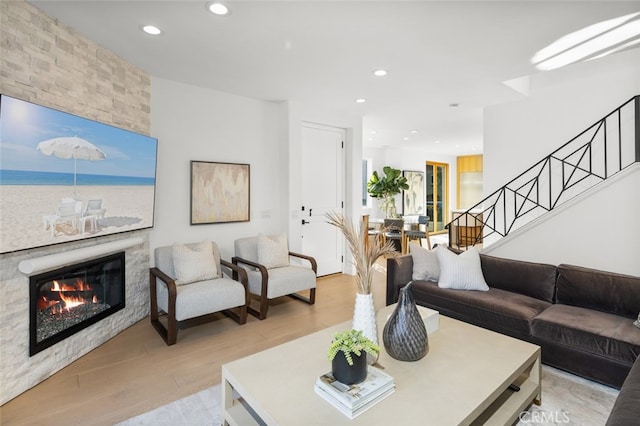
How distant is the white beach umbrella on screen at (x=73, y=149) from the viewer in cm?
231

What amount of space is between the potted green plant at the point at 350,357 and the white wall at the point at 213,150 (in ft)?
9.75

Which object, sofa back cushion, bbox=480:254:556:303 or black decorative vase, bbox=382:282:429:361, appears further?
sofa back cushion, bbox=480:254:556:303

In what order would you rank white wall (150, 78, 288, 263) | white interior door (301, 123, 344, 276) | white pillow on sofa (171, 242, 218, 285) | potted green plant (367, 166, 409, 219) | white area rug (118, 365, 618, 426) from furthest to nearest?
potted green plant (367, 166, 409, 219) → white interior door (301, 123, 344, 276) → white wall (150, 78, 288, 263) → white pillow on sofa (171, 242, 218, 285) → white area rug (118, 365, 618, 426)

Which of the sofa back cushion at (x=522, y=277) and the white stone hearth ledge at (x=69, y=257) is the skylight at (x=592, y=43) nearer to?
the sofa back cushion at (x=522, y=277)

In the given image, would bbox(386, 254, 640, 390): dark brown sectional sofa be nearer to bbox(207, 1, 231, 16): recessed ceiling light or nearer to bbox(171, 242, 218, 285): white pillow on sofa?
bbox(171, 242, 218, 285): white pillow on sofa

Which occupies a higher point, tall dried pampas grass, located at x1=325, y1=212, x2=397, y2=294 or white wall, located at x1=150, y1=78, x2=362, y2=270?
white wall, located at x1=150, y1=78, x2=362, y2=270

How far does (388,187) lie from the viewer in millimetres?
8523

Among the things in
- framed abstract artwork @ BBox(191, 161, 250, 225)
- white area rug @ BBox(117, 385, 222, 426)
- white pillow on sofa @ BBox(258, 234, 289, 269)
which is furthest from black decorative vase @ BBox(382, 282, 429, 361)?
framed abstract artwork @ BBox(191, 161, 250, 225)

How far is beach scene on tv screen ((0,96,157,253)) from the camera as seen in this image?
208 cm

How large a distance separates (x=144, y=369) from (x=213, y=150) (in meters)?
2.60

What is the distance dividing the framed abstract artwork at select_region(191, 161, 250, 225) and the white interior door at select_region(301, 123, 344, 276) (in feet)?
3.21

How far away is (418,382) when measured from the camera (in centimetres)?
169

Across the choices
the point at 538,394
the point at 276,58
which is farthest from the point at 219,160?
the point at 538,394

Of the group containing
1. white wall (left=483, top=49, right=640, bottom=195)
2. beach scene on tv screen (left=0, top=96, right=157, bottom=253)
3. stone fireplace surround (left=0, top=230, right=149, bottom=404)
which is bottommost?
stone fireplace surround (left=0, top=230, right=149, bottom=404)
